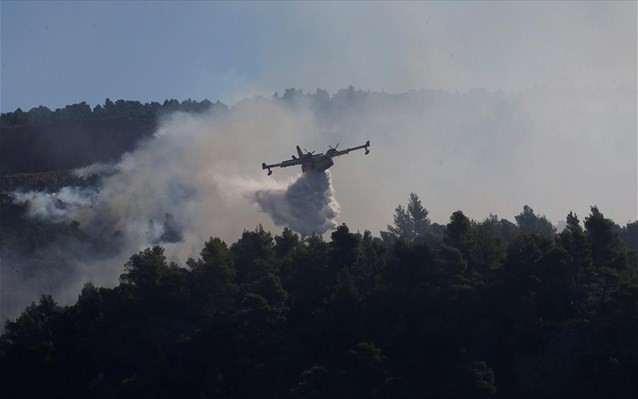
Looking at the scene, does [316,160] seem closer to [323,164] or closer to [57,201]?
[323,164]

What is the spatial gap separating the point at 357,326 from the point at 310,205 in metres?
42.8

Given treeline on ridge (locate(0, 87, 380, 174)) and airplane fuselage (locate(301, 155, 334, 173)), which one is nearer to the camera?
airplane fuselage (locate(301, 155, 334, 173))

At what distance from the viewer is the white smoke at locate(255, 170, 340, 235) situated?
11738 cm

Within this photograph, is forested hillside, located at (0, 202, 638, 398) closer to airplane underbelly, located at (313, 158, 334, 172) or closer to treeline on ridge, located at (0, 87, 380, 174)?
airplane underbelly, located at (313, 158, 334, 172)

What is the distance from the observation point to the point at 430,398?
70188 mm

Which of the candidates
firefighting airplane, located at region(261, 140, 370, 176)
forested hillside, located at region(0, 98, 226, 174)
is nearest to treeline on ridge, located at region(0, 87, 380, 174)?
forested hillside, located at region(0, 98, 226, 174)

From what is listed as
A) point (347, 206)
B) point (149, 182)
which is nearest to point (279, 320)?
point (149, 182)

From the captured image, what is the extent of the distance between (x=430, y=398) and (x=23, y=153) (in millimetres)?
126353

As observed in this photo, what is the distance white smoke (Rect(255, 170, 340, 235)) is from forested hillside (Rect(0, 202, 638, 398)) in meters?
27.6

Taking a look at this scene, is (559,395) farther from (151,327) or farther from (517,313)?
(151,327)

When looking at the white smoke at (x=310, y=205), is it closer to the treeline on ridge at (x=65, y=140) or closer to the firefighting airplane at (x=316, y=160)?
the firefighting airplane at (x=316, y=160)

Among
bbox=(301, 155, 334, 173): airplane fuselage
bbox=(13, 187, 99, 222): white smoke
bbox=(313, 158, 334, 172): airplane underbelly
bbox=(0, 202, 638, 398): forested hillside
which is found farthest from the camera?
bbox=(13, 187, 99, 222): white smoke

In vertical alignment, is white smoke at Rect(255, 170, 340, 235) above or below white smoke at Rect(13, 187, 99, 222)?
below

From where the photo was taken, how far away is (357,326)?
77.1m
